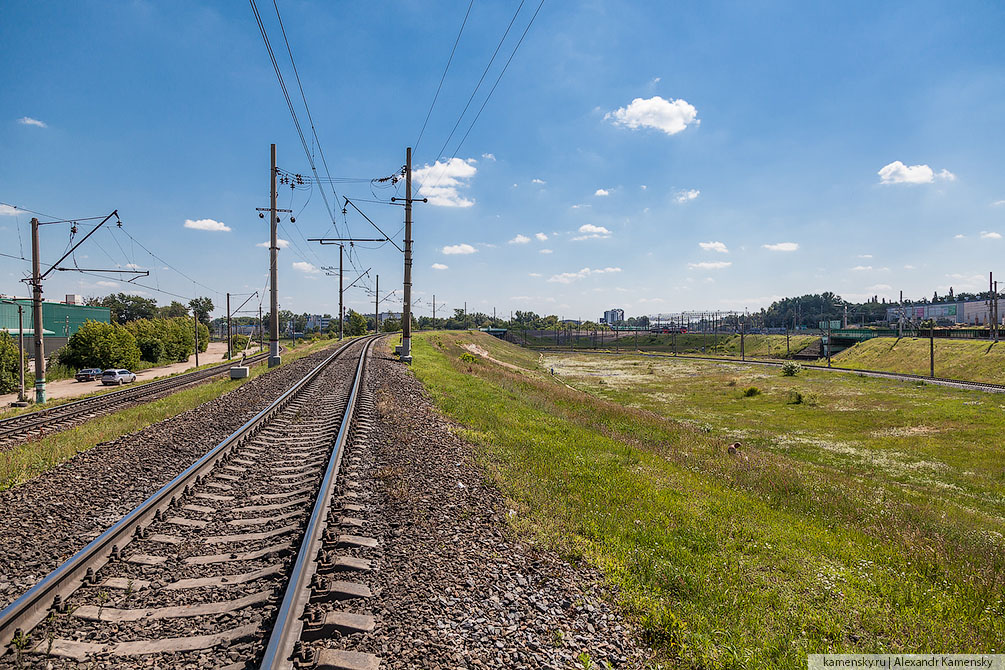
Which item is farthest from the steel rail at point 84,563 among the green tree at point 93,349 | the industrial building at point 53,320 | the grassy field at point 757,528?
the industrial building at point 53,320

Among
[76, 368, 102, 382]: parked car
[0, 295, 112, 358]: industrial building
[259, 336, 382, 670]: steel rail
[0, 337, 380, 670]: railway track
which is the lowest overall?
[76, 368, 102, 382]: parked car

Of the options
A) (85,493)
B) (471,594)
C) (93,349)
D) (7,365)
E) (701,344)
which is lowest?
(701,344)

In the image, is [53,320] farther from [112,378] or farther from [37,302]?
[37,302]

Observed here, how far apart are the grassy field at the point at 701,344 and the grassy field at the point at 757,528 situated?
9391cm

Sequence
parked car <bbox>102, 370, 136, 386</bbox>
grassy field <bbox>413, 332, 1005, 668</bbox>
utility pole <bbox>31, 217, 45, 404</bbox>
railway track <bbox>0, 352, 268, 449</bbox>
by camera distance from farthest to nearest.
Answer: parked car <bbox>102, 370, 136, 386</bbox> → utility pole <bbox>31, 217, 45, 404</bbox> → railway track <bbox>0, 352, 268, 449</bbox> → grassy field <bbox>413, 332, 1005, 668</bbox>

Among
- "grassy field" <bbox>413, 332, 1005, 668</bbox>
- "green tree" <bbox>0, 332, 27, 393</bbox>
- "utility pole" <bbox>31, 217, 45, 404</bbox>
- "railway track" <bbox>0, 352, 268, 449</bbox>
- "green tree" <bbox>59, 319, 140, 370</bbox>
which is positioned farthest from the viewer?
"green tree" <bbox>59, 319, 140, 370</bbox>

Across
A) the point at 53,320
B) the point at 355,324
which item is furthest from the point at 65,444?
the point at 53,320

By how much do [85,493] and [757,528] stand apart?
40.1 ft

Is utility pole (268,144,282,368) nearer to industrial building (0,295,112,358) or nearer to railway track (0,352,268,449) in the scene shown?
railway track (0,352,268,449)

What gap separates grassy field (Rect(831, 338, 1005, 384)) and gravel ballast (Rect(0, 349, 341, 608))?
7206 centimetres

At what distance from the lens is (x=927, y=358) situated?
68250 mm

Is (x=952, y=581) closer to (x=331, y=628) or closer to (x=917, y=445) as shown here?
(x=331, y=628)

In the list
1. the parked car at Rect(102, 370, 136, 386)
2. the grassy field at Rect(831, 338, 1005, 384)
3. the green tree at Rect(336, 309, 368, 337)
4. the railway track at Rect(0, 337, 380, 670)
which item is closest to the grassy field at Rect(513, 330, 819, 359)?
the grassy field at Rect(831, 338, 1005, 384)

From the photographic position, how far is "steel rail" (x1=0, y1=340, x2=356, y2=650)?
447 centimetres
